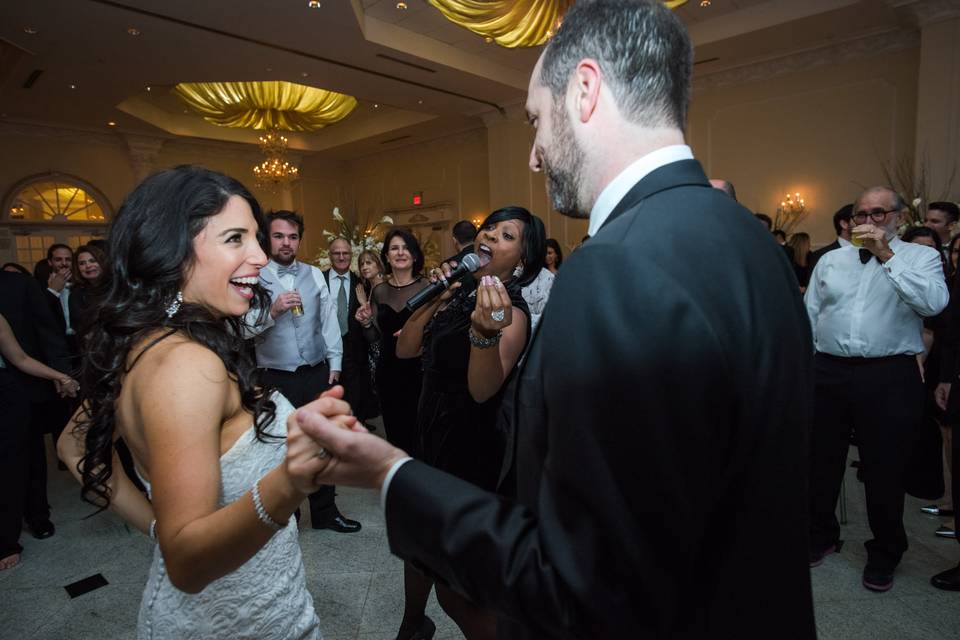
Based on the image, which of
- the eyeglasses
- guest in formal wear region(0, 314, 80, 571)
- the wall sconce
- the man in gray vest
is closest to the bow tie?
the man in gray vest

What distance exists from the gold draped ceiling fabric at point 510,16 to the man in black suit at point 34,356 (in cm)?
436

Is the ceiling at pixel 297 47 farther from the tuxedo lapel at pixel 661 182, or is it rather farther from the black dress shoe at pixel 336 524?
the tuxedo lapel at pixel 661 182

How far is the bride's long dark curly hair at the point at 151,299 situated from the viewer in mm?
1198

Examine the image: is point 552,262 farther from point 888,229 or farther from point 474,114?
point 474,114

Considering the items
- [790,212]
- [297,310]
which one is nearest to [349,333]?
[297,310]

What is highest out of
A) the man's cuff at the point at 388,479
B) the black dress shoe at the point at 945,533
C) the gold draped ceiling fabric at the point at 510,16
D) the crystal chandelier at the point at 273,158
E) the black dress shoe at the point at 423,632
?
the gold draped ceiling fabric at the point at 510,16

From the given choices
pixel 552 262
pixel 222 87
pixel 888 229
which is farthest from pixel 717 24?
pixel 222 87

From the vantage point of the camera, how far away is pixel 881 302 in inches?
110

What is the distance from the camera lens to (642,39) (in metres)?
0.82

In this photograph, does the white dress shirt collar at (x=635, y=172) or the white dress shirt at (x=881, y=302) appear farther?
the white dress shirt at (x=881, y=302)

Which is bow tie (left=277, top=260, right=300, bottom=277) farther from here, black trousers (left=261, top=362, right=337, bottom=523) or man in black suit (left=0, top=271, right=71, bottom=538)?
man in black suit (left=0, top=271, right=71, bottom=538)

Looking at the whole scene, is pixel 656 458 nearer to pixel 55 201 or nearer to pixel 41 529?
pixel 41 529

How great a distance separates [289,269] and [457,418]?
200 cm

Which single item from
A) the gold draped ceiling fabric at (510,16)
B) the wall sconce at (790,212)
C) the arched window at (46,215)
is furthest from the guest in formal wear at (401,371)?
the arched window at (46,215)
